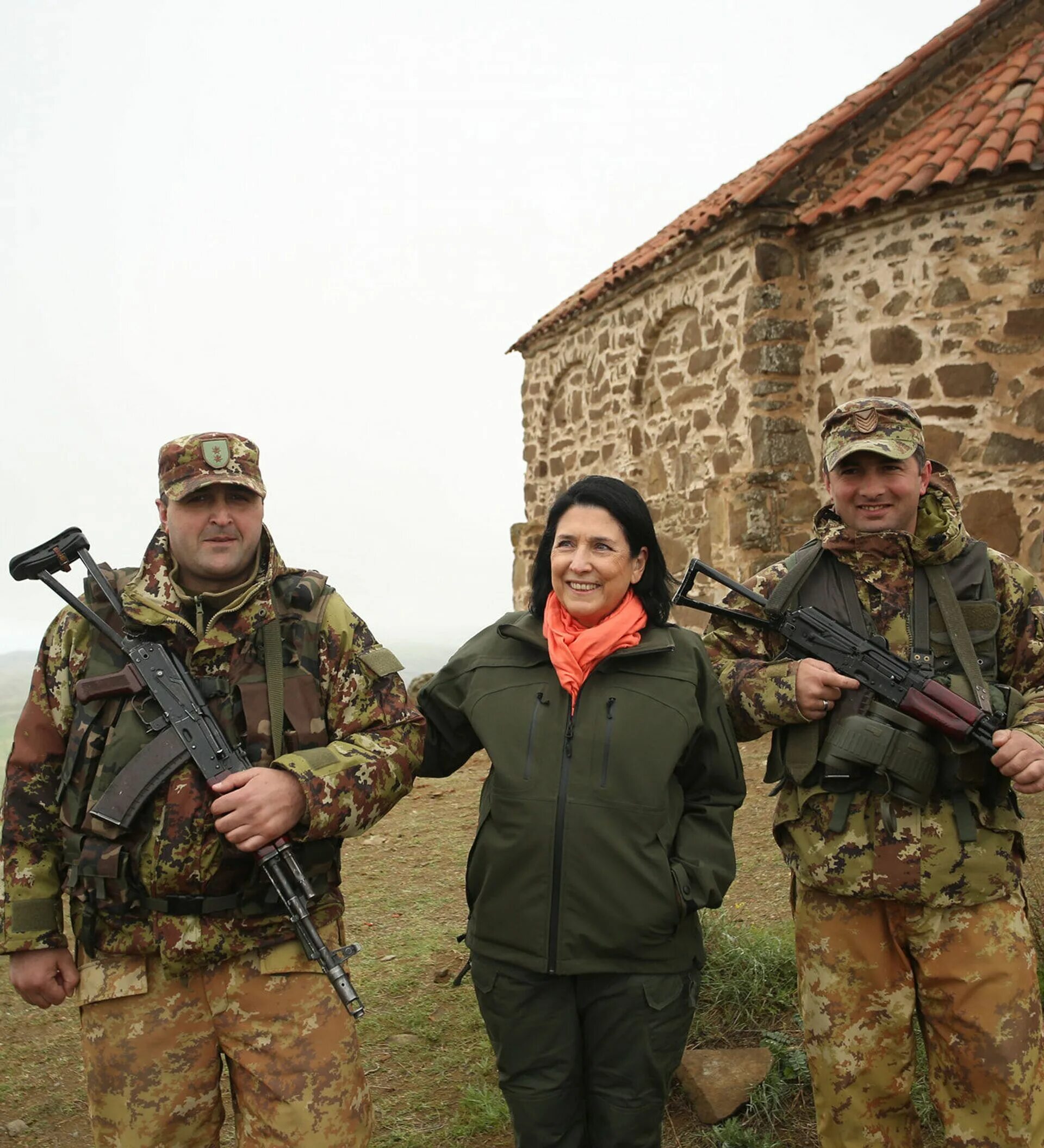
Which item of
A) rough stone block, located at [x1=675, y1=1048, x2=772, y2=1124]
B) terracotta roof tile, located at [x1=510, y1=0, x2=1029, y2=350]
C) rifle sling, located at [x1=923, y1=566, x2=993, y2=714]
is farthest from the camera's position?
terracotta roof tile, located at [x1=510, y1=0, x2=1029, y2=350]

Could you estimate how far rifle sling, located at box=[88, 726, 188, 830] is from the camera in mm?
2418

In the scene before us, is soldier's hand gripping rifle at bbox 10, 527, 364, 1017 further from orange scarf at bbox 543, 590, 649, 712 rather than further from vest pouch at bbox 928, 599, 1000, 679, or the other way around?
vest pouch at bbox 928, 599, 1000, 679

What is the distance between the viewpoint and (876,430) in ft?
9.34

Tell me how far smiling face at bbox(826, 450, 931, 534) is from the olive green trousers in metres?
1.38

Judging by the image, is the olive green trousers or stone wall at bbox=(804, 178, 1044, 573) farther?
stone wall at bbox=(804, 178, 1044, 573)

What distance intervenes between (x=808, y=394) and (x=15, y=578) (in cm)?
677

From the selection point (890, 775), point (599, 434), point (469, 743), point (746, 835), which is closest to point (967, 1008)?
point (890, 775)

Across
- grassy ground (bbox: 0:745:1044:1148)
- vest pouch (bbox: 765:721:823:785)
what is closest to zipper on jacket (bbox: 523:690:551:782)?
vest pouch (bbox: 765:721:823:785)

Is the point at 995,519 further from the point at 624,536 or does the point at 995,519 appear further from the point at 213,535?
the point at 213,535

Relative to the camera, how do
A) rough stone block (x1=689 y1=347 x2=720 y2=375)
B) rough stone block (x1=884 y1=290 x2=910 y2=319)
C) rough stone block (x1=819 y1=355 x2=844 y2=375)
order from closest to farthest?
rough stone block (x1=884 y1=290 x2=910 y2=319)
rough stone block (x1=819 y1=355 x2=844 y2=375)
rough stone block (x1=689 y1=347 x2=720 y2=375)

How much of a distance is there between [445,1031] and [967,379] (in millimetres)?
5642

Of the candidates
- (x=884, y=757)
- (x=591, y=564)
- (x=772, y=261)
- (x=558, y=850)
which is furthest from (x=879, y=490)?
(x=772, y=261)

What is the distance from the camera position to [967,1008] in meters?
2.55

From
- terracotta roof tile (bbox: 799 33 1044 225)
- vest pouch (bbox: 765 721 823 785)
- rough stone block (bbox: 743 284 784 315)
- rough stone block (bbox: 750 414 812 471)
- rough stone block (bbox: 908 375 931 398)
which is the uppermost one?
terracotta roof tile (bbox: 799 33 1044 225)
